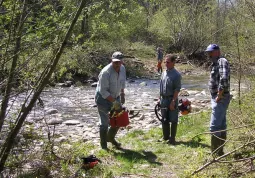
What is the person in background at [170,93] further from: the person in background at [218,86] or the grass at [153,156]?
the person in background at [218,86]

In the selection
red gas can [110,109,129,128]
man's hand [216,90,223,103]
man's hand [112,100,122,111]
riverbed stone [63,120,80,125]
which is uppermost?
man's hand [216,90,223,103]

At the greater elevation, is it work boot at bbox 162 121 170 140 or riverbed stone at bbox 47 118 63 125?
work boot at bbox 162 121 170 140

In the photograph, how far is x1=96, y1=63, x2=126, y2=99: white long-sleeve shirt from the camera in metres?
6.94

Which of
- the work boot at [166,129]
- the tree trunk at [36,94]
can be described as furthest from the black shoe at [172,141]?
the tree trunk at [36,94]

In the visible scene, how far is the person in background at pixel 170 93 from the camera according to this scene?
24.7ft

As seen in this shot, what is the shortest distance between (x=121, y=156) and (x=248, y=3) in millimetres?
4372

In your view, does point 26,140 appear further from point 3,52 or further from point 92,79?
point 92,79

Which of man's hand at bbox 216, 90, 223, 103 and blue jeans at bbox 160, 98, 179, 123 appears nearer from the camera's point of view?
man's hand at bbox 216, 90, 223, 103

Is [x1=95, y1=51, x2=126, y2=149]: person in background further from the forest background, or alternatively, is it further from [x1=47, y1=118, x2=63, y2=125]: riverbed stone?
[x1=47, y1=118, x2=63, y2=125]: riverbed stone

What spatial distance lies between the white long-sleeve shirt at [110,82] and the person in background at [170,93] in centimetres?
94

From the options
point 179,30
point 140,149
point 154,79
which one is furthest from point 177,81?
point 179,30

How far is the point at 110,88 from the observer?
7.10 m

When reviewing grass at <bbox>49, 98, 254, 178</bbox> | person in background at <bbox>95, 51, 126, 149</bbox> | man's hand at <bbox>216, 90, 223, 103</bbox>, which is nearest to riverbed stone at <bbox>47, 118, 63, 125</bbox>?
grass at <bbox>49, 98, 254, 178</bbox>

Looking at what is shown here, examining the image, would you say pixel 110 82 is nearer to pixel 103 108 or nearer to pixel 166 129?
pixel 103 108
